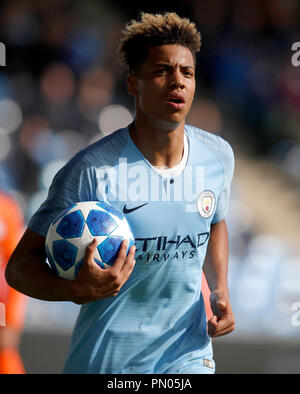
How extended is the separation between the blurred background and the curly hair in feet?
13.4

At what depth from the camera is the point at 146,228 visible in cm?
296

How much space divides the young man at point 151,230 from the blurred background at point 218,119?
12.0 ft

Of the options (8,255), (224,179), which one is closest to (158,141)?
(224,179)

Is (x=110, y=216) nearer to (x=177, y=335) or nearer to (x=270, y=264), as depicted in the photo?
(x=177, y=335)

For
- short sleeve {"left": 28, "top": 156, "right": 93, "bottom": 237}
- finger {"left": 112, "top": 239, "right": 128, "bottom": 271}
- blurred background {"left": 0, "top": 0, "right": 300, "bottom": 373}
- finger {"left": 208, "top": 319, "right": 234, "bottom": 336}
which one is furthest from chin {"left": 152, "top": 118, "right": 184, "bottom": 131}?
blurred background {"left": 0, "top": 0, "right": 300, "bottom": 373}

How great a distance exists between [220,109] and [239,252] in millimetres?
2829

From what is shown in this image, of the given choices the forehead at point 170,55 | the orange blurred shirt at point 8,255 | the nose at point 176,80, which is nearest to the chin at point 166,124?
the nose at point 176,80

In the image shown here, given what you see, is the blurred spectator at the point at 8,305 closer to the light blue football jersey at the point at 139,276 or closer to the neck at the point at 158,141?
the light blue football jersey at the point at 139,276

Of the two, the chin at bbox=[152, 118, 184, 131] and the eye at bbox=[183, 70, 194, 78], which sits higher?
the eye at bbox=[183, 70, 194, 78]

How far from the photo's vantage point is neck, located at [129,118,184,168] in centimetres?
309

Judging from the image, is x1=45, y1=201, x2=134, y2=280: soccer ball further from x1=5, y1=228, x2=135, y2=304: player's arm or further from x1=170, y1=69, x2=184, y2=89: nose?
x1=170, y1=69, x2=184, y2=89: nose

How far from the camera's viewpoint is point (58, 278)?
275 cm

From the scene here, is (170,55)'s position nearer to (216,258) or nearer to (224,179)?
(224,179)

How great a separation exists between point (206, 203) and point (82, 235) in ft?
2.29
